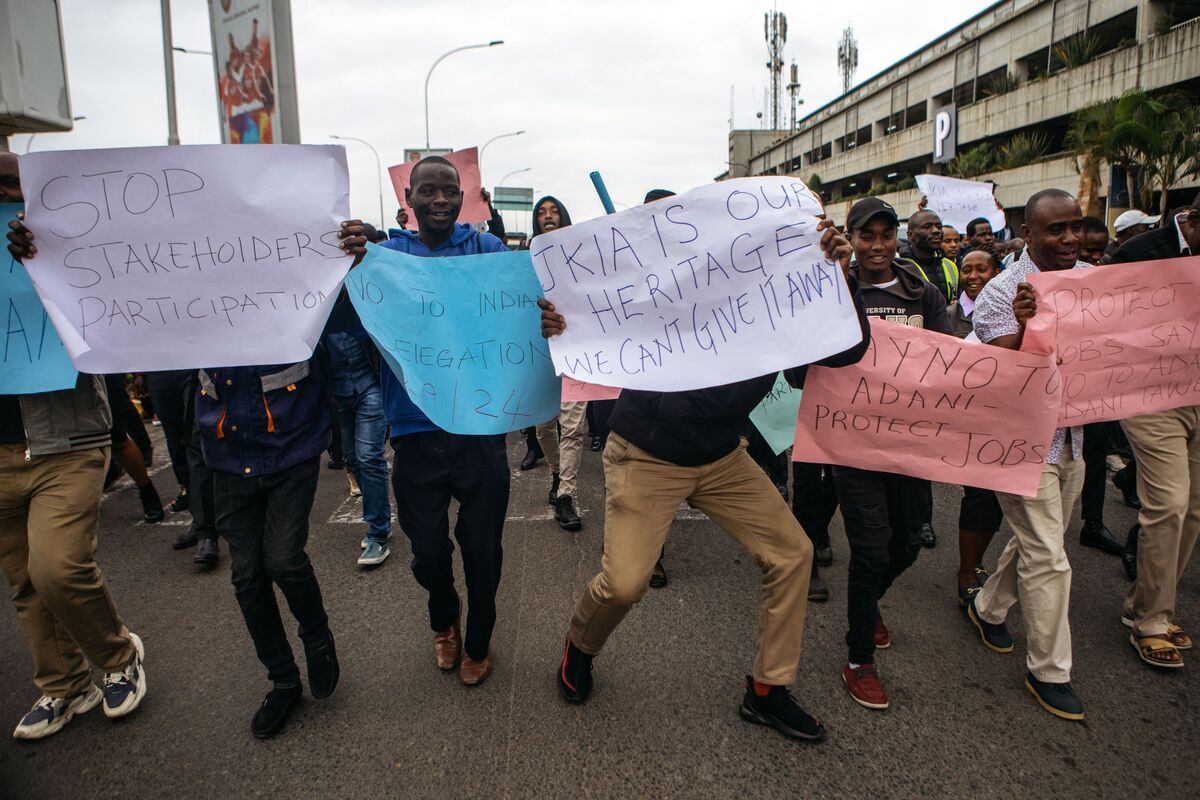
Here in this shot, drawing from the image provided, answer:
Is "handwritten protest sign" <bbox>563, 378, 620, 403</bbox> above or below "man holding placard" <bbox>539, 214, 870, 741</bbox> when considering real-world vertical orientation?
above

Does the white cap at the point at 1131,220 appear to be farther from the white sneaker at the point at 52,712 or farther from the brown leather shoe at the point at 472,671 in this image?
the white sneaker at the point at 52,712

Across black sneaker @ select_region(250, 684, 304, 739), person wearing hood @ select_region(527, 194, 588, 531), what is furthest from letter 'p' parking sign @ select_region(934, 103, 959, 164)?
A: black sneaker @ select_region(250, 684, 304, 739)

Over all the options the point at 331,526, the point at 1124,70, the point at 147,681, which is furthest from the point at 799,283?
the point at 1124,70

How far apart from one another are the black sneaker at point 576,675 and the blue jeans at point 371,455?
1962 millimetres

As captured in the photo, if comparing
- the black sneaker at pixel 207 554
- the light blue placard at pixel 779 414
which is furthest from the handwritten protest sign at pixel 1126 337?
the black sneaker at pixel 207 554

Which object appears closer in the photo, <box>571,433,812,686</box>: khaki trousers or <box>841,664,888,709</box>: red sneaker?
<box>571,433,812,686</box>: khaki trousers

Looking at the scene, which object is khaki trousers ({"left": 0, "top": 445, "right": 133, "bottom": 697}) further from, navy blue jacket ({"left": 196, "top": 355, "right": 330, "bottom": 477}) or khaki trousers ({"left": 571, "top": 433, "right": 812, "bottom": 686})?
khaki trousers ({"left": 571, "top": 433, "right": 812, "bottom": 686})

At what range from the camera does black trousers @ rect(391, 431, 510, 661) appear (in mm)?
→ 2818

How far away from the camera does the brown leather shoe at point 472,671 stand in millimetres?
3010

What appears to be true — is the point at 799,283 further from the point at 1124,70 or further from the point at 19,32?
the point at 1124,70

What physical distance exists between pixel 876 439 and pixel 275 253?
7.75 ft

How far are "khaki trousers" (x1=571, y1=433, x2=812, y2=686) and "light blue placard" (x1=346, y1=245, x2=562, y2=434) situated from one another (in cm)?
45

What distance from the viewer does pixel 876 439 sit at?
2.86 m

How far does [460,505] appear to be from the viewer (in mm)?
2865
